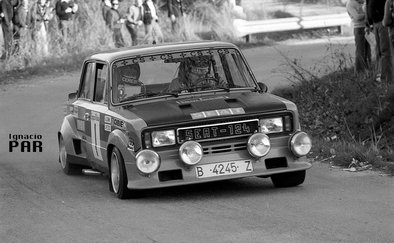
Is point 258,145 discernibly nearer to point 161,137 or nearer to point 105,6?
point 161,137

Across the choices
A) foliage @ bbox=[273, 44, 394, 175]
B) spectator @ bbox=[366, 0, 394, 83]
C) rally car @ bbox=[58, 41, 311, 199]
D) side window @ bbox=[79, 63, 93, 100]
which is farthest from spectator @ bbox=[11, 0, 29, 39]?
rally car @ bbox=[58, 41, 311, 199]

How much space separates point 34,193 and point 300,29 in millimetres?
20325

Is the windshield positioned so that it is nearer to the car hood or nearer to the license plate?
the car hood

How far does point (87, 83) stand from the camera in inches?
526

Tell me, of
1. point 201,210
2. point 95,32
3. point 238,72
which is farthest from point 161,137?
point 95,32

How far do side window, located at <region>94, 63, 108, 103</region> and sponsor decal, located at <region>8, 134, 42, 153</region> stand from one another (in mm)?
3874

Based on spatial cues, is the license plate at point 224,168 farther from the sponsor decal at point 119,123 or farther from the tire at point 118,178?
the sponsor decal at point 119,123

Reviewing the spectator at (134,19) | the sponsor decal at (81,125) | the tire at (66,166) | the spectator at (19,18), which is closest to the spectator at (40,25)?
the spectator at (19,18)

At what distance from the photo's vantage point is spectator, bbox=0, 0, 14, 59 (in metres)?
27.8

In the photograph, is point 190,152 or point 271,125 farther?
point 271,125

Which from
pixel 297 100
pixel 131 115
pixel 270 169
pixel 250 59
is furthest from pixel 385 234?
pixel 250 59

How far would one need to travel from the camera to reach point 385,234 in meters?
8.91

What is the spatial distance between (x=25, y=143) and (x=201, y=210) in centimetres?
729

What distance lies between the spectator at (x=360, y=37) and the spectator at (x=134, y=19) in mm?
12109
